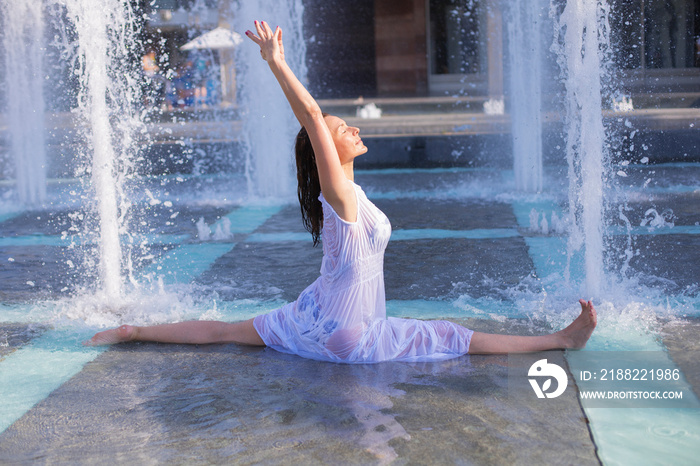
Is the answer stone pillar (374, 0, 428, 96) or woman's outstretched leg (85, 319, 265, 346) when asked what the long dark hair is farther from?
stone pillar (374, 0, 428, 96)

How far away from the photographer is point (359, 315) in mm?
2838

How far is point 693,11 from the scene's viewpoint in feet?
65.8

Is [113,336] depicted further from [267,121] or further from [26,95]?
[26,95]

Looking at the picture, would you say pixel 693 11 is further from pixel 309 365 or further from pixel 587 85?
pixel 309 365

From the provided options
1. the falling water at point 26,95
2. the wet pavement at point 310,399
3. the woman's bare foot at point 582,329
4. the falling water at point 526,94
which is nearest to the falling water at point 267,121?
the falling water at point 26,95

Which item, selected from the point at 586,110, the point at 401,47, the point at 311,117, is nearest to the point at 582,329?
the point at 311,117

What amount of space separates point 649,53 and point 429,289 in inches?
771

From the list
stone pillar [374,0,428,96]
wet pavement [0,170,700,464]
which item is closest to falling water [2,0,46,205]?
wet pavement [0,170,700,464]

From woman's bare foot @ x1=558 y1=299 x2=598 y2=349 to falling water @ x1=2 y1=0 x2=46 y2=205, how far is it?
20.2 feet

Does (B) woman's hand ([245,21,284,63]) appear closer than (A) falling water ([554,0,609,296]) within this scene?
Yes

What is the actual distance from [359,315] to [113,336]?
1082 millimetres

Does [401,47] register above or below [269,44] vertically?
above

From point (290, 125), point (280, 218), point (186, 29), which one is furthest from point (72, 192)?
point (186, 29)

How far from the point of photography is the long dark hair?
291 centimetres
